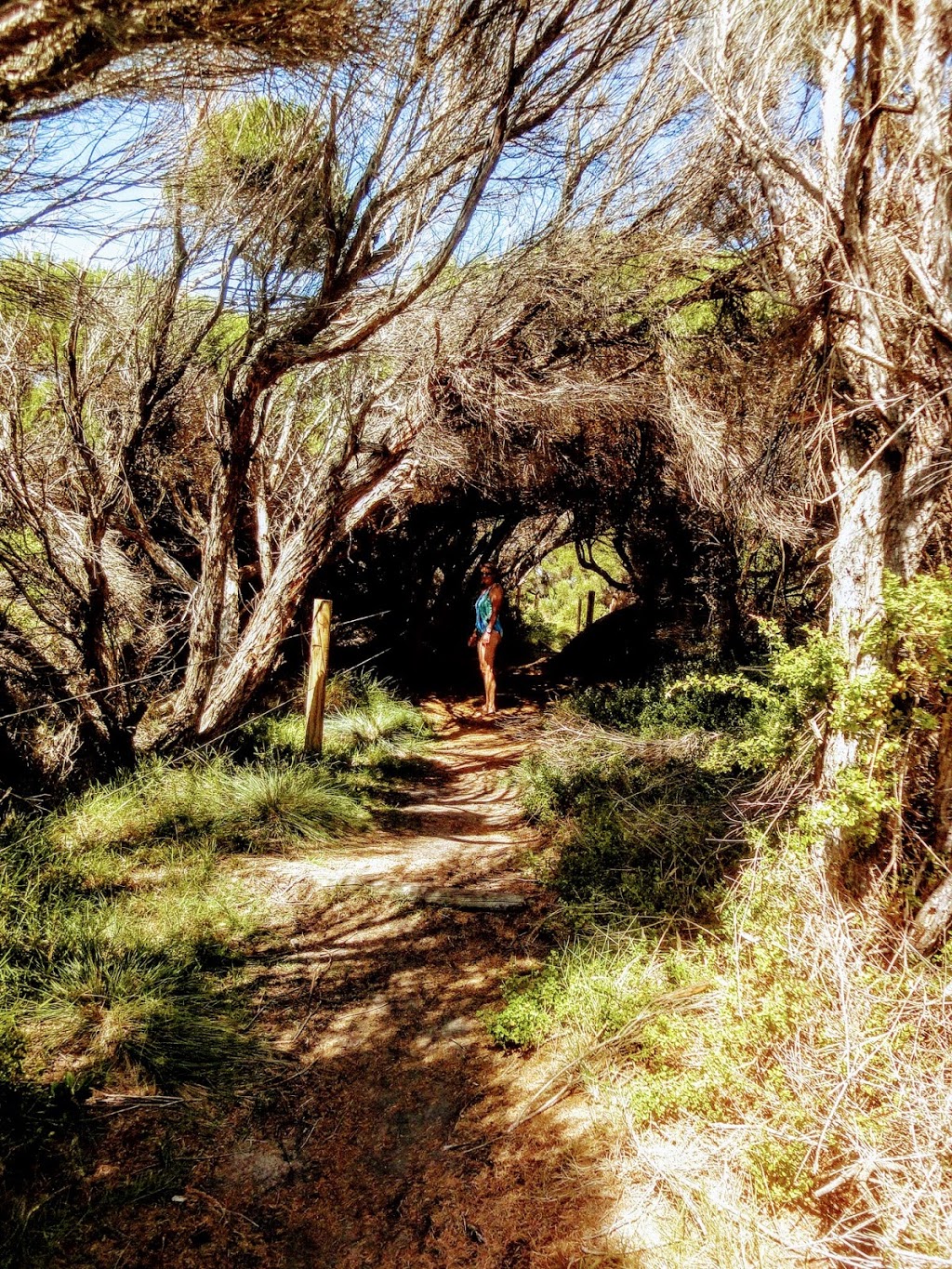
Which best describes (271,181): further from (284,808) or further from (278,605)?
(284,808)

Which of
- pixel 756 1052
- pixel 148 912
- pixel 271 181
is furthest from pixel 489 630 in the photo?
pixel 756 1052

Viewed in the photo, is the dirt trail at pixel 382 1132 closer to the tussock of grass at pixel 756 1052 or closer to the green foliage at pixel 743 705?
the tussock of grass at pixel 756 1052

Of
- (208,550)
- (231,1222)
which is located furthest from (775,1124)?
(208,550)

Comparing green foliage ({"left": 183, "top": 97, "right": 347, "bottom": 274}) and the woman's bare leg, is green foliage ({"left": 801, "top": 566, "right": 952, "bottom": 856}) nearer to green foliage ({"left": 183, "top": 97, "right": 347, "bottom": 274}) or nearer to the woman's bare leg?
green foliage ({"left": 183, "top": 97, "right": 347, "bottom": 274})

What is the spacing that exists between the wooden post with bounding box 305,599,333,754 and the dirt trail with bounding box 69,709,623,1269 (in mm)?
1942

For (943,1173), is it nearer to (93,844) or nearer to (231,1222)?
(231,1222)

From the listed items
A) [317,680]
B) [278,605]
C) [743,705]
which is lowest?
[743,705]

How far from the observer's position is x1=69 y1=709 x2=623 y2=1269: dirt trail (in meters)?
2.41

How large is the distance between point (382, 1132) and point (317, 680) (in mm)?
3984

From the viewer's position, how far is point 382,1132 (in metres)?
2.91

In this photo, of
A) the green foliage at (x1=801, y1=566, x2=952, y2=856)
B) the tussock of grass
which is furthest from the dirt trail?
the green foliage at (x1=801, y1=566, x2=952, y2=856)

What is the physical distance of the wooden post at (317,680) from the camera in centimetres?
639

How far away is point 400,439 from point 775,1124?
6.23m

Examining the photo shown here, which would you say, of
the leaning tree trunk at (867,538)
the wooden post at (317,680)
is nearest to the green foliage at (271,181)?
the wooden post at (317,680)
